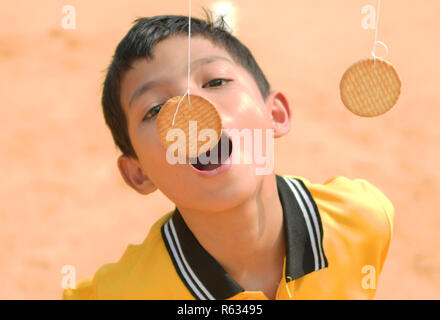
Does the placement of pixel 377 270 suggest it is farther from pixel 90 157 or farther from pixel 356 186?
pixel 90 157

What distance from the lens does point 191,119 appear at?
1399 millimetres

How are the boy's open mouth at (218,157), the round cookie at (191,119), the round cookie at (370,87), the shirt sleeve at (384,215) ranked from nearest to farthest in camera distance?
the round cookie at (191,119), the boy's open mouth at (218,157), the round cookie at (370,87), the shirt sleeve at (384,215)

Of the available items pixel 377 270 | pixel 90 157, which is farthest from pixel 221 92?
pixel 90 157

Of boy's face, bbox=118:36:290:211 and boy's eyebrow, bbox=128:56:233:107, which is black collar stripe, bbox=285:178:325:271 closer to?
boy's face, bbox=118:36:290:211

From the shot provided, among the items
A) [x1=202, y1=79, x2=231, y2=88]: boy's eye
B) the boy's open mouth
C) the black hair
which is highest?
the black hair

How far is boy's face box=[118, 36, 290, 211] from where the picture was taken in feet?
4.74

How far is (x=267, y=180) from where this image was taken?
1628mm

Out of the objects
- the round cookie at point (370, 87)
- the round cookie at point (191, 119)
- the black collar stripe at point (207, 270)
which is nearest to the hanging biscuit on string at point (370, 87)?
the round cookie at point (370, 87)

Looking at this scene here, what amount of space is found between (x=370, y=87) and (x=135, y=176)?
2.49 ft

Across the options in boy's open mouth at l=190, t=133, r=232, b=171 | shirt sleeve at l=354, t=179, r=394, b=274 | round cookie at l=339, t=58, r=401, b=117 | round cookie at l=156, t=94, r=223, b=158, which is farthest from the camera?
shirt sleeve at l=354, t=179, r=394, b=274

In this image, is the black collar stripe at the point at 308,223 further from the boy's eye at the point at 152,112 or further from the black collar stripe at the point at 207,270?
the boy's eye at the point at 152,112

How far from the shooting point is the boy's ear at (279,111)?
1787mm

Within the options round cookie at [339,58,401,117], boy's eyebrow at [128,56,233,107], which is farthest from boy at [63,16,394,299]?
round cookie at [339,58,401,117]

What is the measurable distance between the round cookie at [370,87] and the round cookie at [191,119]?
0.48 m
